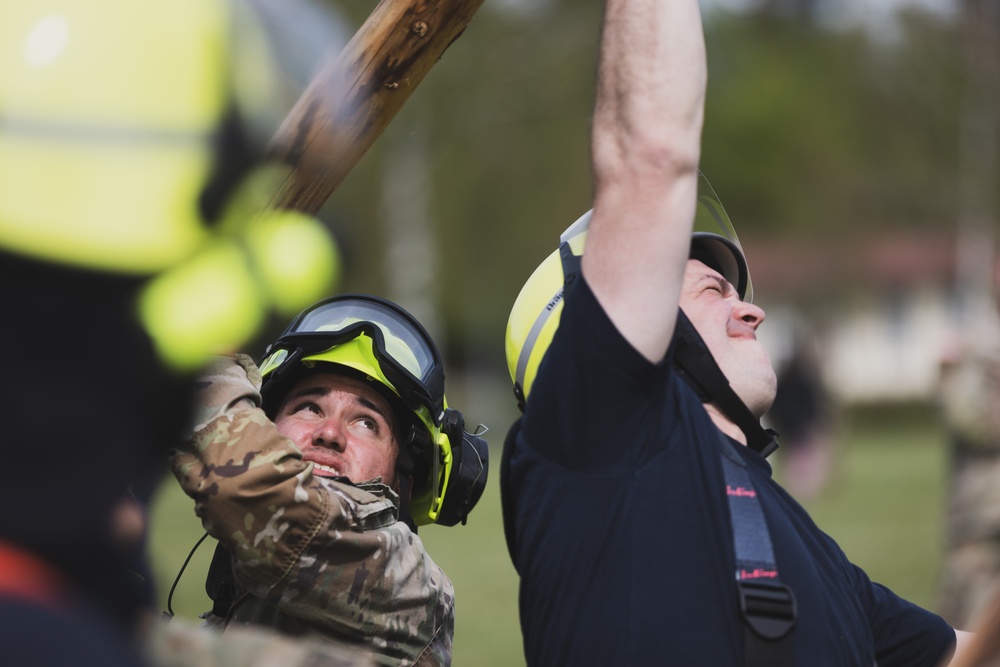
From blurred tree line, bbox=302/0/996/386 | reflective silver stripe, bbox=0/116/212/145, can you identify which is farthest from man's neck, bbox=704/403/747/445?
blurred tree line, bbox=302/0/996/386

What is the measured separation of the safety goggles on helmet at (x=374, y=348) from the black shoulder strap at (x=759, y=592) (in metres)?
1.18

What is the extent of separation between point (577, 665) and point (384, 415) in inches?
52.0

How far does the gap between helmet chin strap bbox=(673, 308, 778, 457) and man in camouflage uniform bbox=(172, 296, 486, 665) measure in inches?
34.3

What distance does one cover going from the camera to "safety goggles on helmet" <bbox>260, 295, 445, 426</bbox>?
3496mm

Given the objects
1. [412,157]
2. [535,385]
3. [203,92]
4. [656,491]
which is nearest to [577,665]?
[656,491]

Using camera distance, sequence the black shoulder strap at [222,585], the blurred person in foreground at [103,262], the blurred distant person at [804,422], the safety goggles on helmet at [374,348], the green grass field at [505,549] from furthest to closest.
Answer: the blurred distant person at [804,422]
the green grass field at [505,549]
the safety goggles on helmet at [374,348]
the black shoulder strap at [222,585]
the blurred person in foreground at [103,262]

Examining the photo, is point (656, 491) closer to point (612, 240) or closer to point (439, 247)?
point (612, 240)

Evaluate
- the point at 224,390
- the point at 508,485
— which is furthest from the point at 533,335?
the point at 224,390

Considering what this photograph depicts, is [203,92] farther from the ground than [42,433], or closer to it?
farther from the ground

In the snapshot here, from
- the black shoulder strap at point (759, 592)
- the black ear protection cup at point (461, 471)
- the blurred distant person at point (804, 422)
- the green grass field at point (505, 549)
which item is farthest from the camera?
the blurred distant person at point (804, 422)

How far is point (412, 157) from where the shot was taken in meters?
39.5

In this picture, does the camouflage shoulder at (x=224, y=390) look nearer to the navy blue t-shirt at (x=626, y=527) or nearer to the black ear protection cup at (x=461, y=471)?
the navy blue t-shirt at (x=626, y=527)

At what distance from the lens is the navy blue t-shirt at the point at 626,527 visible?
7.97ft

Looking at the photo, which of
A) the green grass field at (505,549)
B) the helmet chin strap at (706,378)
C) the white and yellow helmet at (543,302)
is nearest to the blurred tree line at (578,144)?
the green grass field at (505,549)
